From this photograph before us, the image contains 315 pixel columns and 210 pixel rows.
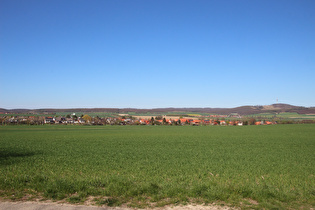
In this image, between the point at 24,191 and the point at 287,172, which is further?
the point at 287,172

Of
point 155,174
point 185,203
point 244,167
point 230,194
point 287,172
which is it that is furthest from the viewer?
point 244,167

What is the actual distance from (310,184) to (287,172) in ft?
9.61

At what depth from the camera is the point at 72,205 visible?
24.3 ft

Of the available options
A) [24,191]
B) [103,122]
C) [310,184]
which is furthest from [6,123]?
[310,184]

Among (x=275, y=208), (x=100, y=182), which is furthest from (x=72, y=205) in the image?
(x=275, y=208)

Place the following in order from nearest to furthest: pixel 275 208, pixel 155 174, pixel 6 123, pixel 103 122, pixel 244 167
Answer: pixel 275 208
pixel 155 174
pixel 244 167
pixel 6 123
pixel 103 122

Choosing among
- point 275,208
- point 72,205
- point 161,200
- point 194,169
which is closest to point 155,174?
point 194,169

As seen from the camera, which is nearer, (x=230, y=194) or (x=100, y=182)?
(x=230, y=194)

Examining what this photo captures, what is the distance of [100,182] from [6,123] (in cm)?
8759

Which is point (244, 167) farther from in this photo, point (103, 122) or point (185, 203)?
point (103, 122)

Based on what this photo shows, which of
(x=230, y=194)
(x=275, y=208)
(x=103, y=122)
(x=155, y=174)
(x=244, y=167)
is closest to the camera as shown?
(x=275, y=208)

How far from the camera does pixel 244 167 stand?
1377cm

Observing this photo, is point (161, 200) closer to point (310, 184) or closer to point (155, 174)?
point (155, 174)

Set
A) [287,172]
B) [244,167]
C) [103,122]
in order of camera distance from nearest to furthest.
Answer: [287,172], [244,167], [103,122]
